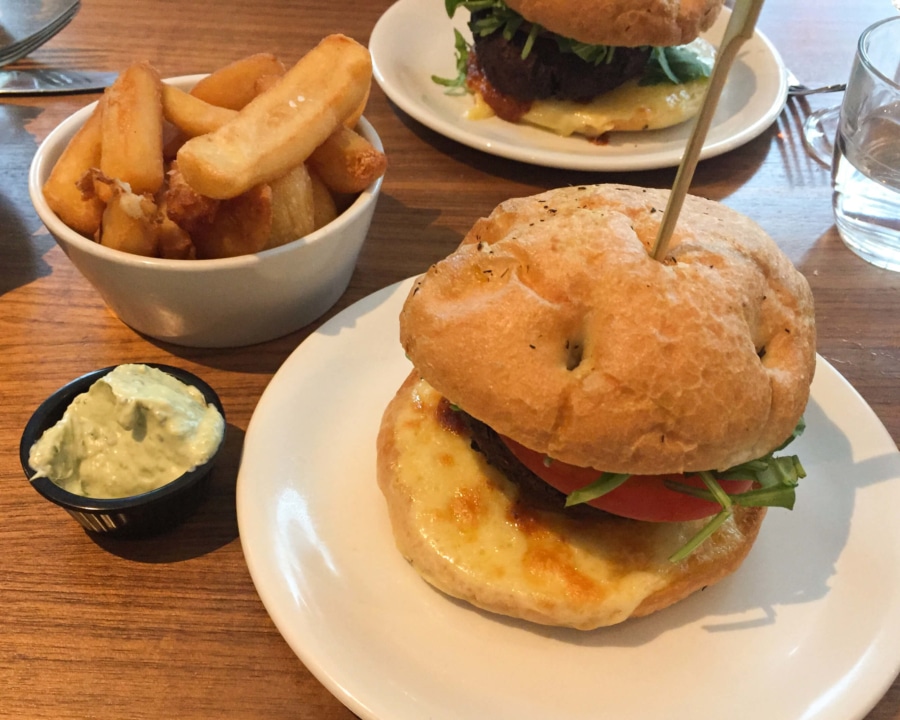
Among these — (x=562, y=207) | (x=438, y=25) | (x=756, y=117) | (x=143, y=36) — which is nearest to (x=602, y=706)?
(x=562, y=207)

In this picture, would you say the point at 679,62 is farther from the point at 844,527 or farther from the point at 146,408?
the point at 146,408

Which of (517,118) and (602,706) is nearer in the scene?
(602,706)

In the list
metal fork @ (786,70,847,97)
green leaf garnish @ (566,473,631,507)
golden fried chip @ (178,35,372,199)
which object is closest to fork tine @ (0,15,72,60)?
golden fried chip @ (178,35,372,199)

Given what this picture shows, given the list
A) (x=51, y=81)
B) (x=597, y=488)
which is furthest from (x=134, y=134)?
(x=51, y=81)

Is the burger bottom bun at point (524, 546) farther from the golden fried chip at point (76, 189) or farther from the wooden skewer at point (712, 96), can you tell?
the golden fried chip at point (76, 189)

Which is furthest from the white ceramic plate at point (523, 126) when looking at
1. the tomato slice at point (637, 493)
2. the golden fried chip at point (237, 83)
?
the tomato slice at point (637, 493)

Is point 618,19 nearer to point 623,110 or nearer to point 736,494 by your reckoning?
point 623,110
